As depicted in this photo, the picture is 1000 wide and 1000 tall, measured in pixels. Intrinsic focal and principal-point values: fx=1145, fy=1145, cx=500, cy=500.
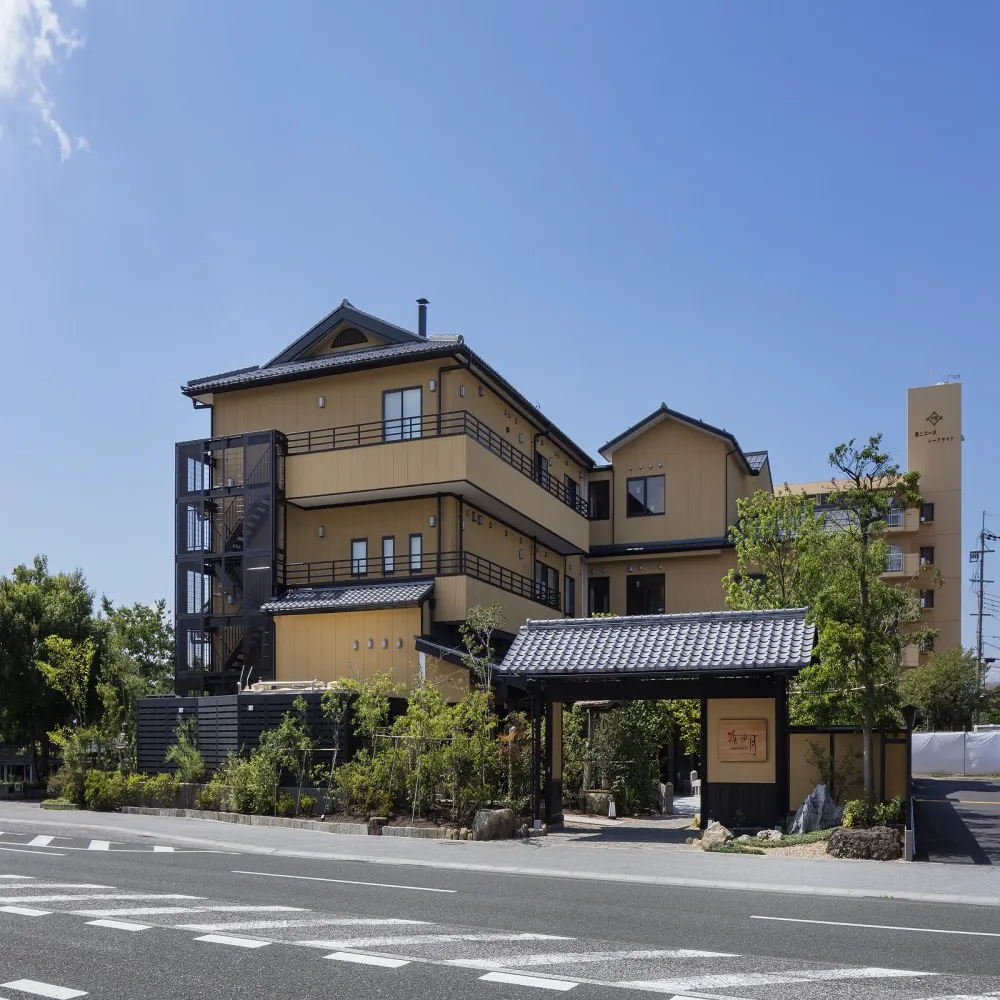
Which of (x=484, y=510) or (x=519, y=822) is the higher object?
(x=484, y=510)

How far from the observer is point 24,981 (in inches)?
333

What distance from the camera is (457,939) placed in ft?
34.0

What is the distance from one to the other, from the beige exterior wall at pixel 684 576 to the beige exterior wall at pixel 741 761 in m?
18.7

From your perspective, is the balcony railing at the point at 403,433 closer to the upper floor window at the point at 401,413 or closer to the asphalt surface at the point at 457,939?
the upper floor window at the point at 401,413

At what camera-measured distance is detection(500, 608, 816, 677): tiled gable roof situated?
836 inches

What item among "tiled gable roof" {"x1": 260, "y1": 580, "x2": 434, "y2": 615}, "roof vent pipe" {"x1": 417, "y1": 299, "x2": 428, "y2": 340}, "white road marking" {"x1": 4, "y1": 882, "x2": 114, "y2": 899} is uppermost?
"roof vent pipe" {"x1": 417, "y1": 299, "x2": 428, "y2": 340}

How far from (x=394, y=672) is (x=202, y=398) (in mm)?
11965

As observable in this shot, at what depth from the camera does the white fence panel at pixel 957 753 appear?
140ft

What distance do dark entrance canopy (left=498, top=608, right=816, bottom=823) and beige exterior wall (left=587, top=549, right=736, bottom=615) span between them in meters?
17.4

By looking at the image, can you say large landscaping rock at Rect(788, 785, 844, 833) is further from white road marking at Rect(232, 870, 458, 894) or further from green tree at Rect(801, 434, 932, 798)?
white road marking at Rect(232, 870, 458, 894)

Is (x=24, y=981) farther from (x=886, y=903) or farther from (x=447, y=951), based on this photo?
(x=886, y=903)

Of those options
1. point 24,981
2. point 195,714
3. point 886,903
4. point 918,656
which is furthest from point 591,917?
point 918,656

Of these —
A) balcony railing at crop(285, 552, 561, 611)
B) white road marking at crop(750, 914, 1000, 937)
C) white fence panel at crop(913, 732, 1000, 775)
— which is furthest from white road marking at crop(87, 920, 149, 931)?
white fence panel at crop(913, 732, 1000, 775)

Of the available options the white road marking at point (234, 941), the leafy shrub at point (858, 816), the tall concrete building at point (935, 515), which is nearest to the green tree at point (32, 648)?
the leafy shrub at point (858, 816)
